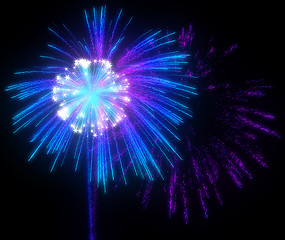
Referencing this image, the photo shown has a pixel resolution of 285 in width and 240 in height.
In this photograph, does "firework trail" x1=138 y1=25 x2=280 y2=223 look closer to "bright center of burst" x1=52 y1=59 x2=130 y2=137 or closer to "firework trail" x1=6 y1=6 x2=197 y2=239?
"firework trail" x1=6 y1=6 x2=197 y2=239

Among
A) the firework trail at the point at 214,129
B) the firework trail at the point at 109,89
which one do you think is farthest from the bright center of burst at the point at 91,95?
the firework trail at the point at 214,129

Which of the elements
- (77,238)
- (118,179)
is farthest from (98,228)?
(118,179)

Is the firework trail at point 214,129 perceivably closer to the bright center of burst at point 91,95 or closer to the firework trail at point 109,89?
the firework trail at point 109,89

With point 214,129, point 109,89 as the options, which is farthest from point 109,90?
point 214,129

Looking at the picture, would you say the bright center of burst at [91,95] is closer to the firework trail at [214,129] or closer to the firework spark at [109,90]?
the firework spark at [109,90]

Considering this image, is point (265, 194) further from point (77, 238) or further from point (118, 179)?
point (77, 238)

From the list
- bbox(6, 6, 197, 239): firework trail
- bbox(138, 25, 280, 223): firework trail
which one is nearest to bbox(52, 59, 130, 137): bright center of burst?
bbox(6, 6, 197, 239): firework trail

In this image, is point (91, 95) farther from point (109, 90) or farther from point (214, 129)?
point (214, 129)

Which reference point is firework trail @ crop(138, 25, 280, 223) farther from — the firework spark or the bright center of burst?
the bright center of burst
